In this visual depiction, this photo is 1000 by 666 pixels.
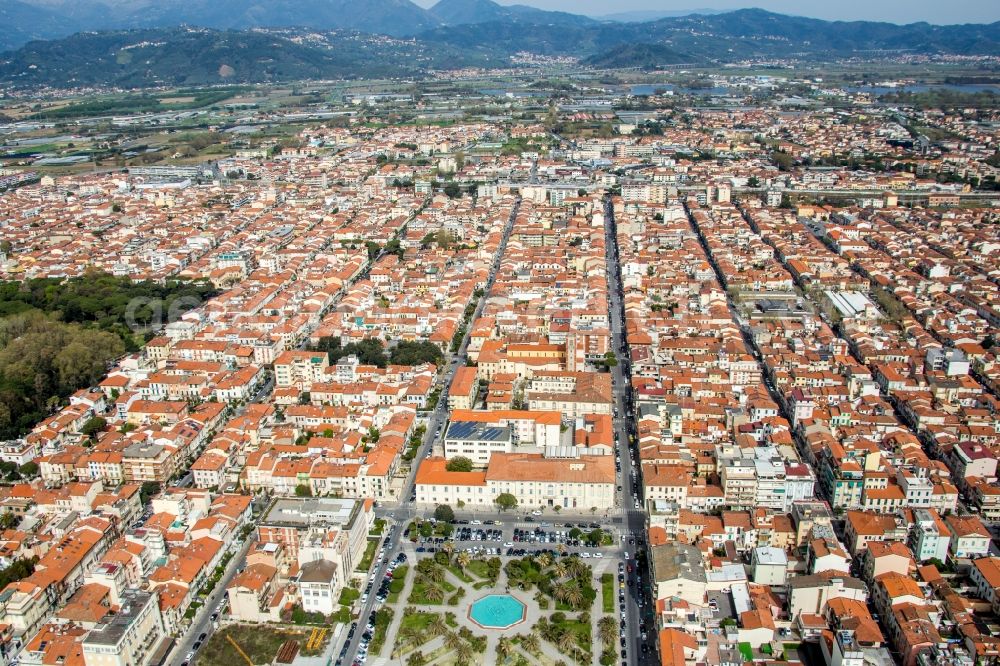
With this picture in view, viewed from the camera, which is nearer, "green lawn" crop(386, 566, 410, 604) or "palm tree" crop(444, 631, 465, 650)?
"palm tree" crop(444, 631, 465, 650)

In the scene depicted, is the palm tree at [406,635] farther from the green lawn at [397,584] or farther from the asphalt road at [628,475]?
the asphalt road at [628,475]

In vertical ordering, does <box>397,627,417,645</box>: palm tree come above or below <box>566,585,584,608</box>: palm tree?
below

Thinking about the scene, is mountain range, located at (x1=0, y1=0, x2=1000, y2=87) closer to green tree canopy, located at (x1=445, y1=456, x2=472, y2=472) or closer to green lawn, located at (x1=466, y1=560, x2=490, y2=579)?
green tree canopy, located at (x1=445, y1=456, x2=472, y2=472)

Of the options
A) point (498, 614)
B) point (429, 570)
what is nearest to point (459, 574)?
point (429, 570)

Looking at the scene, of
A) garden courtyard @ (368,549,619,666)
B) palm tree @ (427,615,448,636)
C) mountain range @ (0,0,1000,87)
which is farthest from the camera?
mountain range @ (0,0,1000,87)

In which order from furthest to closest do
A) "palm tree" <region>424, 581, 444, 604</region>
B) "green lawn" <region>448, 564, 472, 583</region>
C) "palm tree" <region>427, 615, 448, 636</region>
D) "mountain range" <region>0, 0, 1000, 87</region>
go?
"mountain range" <region>0, 0, 1000, 87</region>, "green lawn" <region>448, 564, 472, 583</region>, "palm tree" <region>424, 581, 444, 604</region>, "palm tree" <region>427, 615, 448, 636</region>

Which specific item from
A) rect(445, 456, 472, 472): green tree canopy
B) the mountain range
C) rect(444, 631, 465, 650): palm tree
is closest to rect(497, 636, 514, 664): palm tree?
rect(444, 631, 465, 650): palm tree
